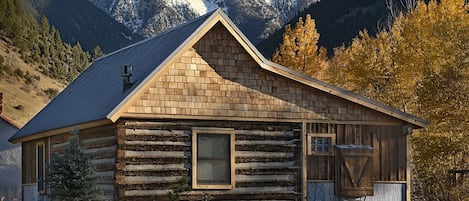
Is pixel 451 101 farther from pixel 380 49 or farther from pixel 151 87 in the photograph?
pixel 151 87

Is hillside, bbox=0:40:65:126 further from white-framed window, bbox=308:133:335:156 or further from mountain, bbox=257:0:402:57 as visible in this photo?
white-framed window, bbox=308:133:335:156

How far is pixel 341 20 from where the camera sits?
102250 millimetres

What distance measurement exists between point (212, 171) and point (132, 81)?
3326 millimetres

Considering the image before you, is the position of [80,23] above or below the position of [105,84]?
above

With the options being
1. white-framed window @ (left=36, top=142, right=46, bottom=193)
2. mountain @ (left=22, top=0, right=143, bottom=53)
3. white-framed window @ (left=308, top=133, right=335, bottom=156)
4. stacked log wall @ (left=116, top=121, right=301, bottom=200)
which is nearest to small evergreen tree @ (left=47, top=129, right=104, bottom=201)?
stacked log wall @ (left=116, top=121, right=301, bottom=200)

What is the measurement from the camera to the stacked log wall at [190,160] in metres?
22.6

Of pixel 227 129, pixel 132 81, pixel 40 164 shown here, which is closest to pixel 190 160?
pixel 227 129

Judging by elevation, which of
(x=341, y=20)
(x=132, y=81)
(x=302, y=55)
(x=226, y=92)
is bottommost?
(x=226, y=92)

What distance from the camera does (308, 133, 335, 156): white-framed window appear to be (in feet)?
82.1

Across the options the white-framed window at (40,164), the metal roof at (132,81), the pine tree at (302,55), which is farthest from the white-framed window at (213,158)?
the pine tree at (302,55)

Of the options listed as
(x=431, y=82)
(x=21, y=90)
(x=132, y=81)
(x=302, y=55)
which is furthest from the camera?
(x=21, y=90)

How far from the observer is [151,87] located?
74.4 ft

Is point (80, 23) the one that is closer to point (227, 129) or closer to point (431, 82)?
point (431, 82)

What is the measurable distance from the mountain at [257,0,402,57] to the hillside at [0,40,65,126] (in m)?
25.7
